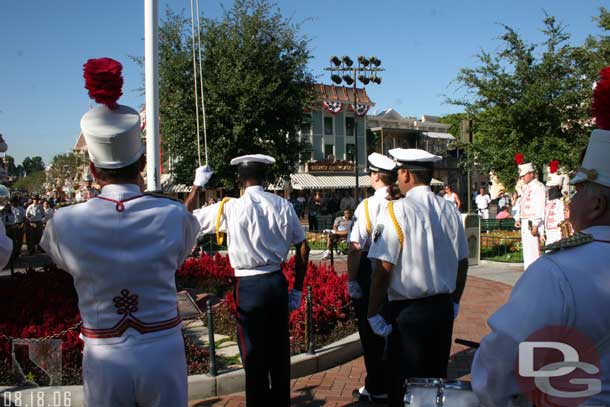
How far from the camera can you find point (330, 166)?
156 feet

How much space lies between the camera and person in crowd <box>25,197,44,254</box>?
18875mm

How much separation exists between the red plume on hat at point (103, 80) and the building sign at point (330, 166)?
43558mm

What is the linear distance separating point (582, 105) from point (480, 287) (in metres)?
10.2

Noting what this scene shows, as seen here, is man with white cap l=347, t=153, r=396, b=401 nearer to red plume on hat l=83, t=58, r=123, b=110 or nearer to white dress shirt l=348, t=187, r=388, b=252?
white dress shirt l=348, t=187, r=388, b=252

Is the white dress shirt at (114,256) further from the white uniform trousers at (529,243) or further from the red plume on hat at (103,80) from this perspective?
the white uniform trousers at (529,243)

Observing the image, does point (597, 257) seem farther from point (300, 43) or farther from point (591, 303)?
point (300, 43)

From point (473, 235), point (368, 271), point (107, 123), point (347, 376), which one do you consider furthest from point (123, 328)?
point (473, 235)

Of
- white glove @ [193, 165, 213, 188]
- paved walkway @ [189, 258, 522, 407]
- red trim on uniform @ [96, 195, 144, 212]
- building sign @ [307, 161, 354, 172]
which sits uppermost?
building sign @ [307, 161, 354, 172]

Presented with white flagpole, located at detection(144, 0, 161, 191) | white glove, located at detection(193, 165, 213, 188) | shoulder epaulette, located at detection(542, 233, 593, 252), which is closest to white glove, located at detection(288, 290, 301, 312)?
white glove, located at detection(193, 165, 213, 188)

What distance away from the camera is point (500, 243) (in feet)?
47.7

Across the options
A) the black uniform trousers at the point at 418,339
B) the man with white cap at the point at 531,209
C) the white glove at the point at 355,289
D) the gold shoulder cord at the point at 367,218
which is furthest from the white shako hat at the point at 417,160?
the man with white cap at the point at 531,209

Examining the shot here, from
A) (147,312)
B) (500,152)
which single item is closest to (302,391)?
(147,312)

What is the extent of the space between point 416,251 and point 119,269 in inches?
70.2

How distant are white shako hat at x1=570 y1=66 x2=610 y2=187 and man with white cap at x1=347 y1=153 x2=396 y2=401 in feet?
9.84
